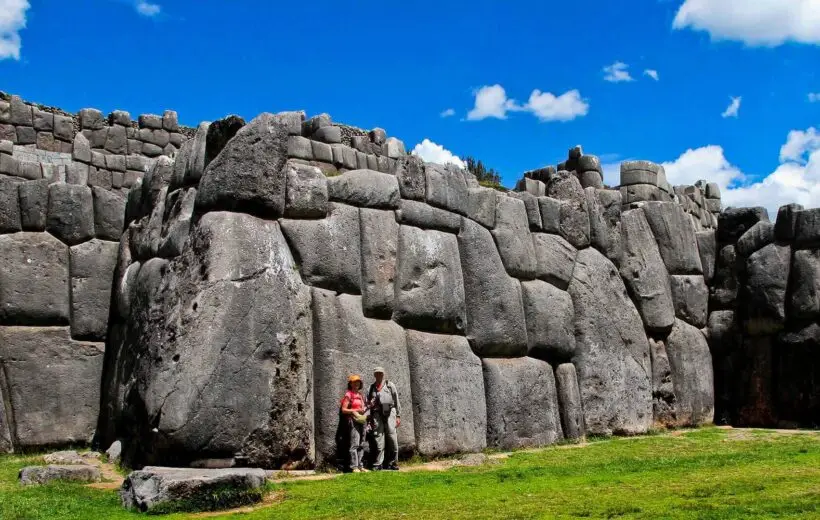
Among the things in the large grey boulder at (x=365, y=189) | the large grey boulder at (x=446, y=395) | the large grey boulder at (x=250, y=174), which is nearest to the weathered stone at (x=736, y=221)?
the large grey boulder at (x=446, y=395)

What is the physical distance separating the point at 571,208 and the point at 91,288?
27.3 feet

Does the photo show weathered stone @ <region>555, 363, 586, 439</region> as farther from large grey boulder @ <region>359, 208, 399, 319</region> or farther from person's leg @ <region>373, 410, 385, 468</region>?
person's leg @ <region>373, 410, 385, 468</region>

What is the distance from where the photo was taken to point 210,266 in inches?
443

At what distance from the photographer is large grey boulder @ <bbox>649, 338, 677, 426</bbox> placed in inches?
662

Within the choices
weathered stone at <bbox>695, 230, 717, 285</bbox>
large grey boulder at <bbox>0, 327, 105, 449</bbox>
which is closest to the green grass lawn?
large grey boulder at <bbox>0, 327, 105, 449</bbox>

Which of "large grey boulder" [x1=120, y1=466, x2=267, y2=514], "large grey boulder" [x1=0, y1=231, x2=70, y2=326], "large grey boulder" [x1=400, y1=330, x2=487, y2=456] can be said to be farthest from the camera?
"large grey boulder" [x1=0, y1=231, x2=70, y2=326]

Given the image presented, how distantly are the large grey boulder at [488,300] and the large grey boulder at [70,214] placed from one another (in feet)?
20.4

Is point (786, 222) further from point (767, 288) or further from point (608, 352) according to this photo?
point (608, 352)

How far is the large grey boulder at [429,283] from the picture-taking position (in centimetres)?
1313

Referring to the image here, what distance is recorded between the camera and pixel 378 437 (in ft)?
39.0

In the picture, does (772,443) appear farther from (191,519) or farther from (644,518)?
(191,519)

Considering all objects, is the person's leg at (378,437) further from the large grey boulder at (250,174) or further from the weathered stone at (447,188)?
the weathered stone at (447,188)

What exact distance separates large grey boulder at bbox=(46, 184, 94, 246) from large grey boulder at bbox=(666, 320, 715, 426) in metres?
10.6

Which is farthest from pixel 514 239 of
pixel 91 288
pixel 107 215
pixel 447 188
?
pixel 91 288
